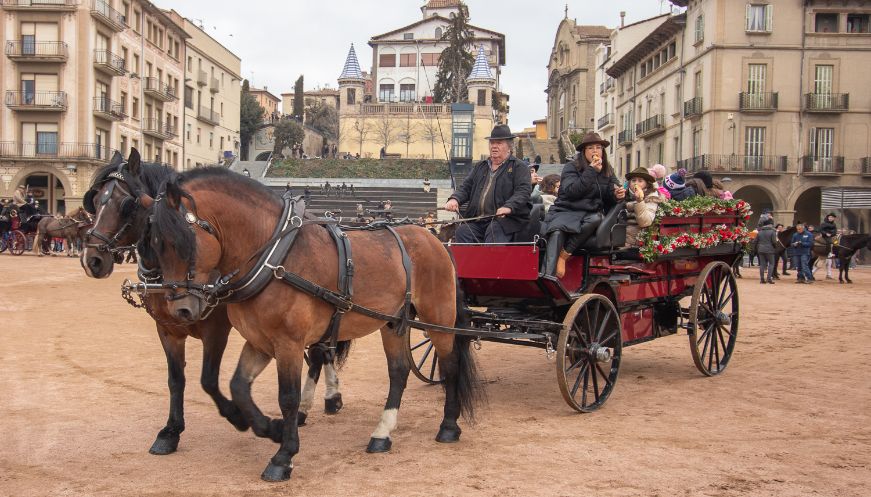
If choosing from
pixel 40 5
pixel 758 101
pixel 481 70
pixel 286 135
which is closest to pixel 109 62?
pixel 40 5

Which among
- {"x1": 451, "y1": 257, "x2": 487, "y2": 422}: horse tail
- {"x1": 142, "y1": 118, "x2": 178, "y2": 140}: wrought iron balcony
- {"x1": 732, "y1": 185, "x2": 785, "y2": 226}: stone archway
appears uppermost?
{"x1": 142, "y1": 118, "x2": 178, "y2": 140}: wrought iron balcony

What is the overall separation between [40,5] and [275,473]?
43432mm

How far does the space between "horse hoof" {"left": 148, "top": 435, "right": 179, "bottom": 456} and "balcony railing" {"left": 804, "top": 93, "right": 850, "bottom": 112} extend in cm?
3986

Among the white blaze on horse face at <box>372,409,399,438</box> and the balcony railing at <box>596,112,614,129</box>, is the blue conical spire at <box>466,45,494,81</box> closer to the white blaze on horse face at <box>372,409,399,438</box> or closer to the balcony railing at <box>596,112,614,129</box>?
the balcony railing at <box>596,112,614,129</box>

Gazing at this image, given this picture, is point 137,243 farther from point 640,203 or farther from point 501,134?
point 640,203

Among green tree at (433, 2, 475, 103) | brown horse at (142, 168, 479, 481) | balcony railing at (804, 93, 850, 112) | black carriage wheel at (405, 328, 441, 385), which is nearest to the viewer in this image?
brown horse at (142, 168, 479, 481)

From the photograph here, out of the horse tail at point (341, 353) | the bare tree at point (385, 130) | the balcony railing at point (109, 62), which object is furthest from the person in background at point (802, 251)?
the bare tree at point (385, 130)

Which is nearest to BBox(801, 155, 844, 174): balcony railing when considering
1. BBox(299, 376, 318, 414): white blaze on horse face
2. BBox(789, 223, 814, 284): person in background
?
BBox(789, 223, 814, 284): person in background

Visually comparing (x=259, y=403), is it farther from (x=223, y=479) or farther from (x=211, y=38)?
(x=211, y=38)

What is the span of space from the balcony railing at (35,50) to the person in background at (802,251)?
36.3 m

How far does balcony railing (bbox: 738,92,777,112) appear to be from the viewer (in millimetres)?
38844

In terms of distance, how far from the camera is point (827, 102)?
3850 cm

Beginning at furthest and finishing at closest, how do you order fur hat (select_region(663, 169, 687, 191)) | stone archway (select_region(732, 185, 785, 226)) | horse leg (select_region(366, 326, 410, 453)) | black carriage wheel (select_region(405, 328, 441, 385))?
stone archway (select_region(732, 185, 785, 226)), fur hat (select_region(663, 169, 687, 191)), black carriage wheel (select_region(405, 328, 441, 385)), horse leg (select_region(366, 326, 410, 453))

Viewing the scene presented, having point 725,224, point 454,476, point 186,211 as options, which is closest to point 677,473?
point 454,476
